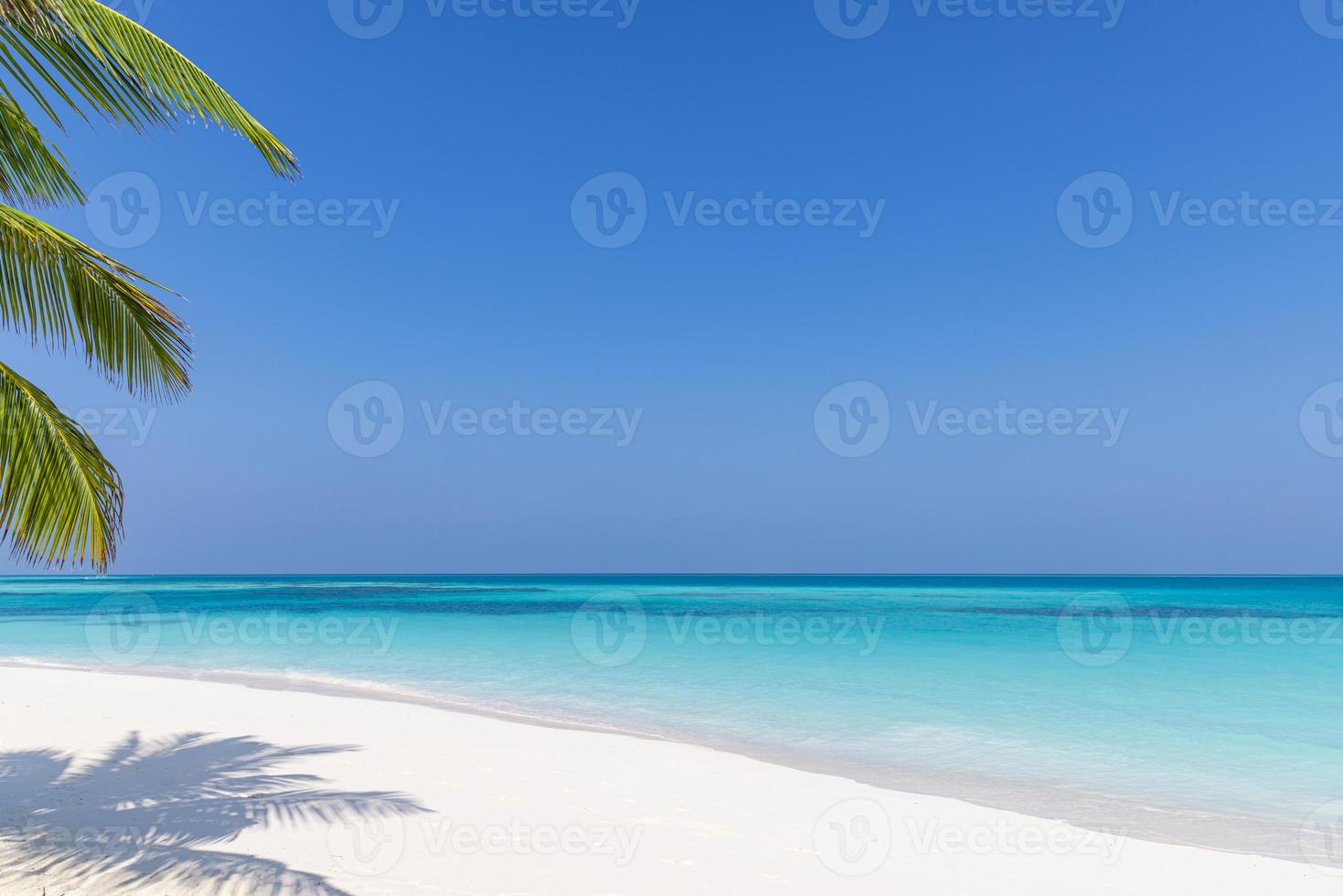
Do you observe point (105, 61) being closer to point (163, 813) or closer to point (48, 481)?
point (48, 481)

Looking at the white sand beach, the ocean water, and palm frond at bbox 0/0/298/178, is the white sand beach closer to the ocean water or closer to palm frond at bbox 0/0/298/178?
the ocean water

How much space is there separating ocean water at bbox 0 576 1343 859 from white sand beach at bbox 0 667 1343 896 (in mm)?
1170

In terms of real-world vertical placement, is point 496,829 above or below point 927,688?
below

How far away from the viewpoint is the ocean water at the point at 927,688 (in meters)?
7.66

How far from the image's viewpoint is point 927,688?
14.1 metres

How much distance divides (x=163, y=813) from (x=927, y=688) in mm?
12467

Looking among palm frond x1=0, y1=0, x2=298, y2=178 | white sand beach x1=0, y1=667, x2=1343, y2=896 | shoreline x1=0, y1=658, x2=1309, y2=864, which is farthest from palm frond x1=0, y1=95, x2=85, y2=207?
shoreline x1=0, y1=658, x2=1309, y2=864

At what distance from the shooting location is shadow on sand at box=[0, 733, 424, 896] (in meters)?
4.16

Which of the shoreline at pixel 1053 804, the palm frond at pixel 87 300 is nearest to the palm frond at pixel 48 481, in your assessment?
the palm frond at pixel 87 300

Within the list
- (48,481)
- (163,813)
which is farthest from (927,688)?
(48,481)

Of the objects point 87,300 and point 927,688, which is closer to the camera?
point 87,300

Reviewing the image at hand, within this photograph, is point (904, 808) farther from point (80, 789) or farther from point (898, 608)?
point (898, 608)

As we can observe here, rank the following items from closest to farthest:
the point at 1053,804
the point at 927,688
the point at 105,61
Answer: the point at 105,61, the point at 1053,804, the point at 927,688

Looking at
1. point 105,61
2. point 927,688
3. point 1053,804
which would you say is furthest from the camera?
point 927,688
